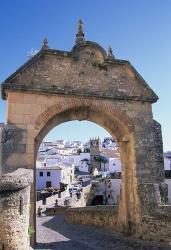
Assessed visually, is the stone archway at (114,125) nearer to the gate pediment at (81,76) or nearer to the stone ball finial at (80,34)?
the gate pediment at (81,76)

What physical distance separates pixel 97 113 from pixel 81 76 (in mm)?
1379

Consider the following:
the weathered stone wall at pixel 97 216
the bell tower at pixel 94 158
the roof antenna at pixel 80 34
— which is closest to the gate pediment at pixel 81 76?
the roof antenna at pixel 80 34

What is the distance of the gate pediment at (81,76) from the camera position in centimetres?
909

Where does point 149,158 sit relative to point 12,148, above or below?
below

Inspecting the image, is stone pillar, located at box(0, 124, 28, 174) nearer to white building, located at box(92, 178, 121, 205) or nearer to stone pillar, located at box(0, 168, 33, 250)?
stone pillar, located at box(0, 168, 33, 250)

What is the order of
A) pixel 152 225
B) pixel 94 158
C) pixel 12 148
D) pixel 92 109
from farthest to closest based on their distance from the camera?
1. pixel 94 158
2. pixel 92 109
3. pixel 152 225
4. pixel 12 148

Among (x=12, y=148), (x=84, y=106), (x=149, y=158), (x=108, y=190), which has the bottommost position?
(x=108, y=190)

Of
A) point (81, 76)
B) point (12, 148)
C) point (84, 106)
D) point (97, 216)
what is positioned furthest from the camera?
point (97, 216)

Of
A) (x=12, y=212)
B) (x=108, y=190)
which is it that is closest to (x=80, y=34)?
(x=12, y=212)

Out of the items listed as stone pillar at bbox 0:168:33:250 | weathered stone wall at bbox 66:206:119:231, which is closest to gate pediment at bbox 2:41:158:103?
stone pillar at bbox 0:168:33:250

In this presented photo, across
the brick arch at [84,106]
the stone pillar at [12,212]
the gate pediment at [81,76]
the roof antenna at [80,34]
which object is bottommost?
the stone pillar at [12,212]

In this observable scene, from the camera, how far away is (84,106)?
9531 millimetres

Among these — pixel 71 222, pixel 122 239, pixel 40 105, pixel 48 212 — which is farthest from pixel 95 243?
pixel 48 212

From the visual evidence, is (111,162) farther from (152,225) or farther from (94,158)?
(152,225)
